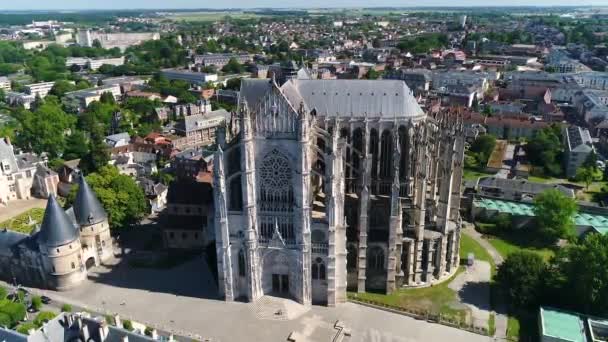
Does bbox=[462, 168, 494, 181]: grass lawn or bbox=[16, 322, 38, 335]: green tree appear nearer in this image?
bbox=[16, 322, 38, 335]: green tree

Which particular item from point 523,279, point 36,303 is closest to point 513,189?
point 523,279

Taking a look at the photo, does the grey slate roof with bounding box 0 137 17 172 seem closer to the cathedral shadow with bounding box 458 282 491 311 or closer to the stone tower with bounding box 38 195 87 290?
the stone tower with bounding box 38 195 87 290

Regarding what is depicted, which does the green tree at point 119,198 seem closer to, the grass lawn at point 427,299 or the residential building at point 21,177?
the residential building at point 21,177

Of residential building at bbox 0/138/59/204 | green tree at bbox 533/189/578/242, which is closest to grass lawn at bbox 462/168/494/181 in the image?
green tree at bbox 533/189/578/242

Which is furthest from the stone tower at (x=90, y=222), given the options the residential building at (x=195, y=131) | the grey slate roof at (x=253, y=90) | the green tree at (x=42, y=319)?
the residential building at (x=195, y=131)

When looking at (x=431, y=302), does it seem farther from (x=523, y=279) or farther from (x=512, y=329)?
(x=523, y=279)

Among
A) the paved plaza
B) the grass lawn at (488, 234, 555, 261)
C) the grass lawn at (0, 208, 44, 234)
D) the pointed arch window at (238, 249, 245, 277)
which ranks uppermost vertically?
the pointed arch window at (238, 249, 245, 277)

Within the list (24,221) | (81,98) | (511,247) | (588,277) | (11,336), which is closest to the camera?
(11,336)
